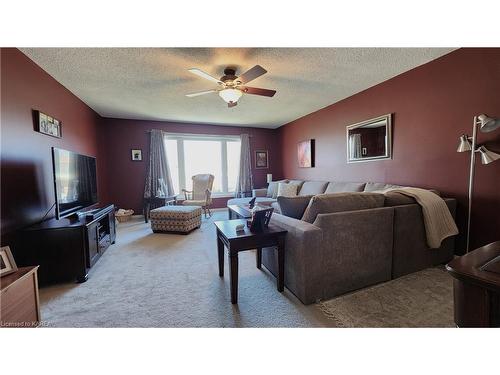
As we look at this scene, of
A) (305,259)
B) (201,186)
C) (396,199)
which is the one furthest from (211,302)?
(201,186)

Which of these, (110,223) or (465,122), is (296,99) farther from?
(110,223)

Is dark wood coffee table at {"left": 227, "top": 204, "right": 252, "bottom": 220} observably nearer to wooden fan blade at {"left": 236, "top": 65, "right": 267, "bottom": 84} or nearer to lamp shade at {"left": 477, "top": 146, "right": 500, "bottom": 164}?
wooden fan blade at {"left": 236, "top": 65, "right": 267, "bottom": 84}

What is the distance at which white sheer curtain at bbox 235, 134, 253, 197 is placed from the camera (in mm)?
5879

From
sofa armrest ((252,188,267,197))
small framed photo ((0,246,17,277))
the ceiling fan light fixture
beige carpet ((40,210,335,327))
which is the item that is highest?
the ceiling fan light fixture

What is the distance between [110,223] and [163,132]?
2737 mm

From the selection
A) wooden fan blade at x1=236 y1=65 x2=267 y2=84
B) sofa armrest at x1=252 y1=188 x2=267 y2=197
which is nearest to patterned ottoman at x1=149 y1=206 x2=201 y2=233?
sofa armrest at x1=252 y1=188 x2=267 y2=197

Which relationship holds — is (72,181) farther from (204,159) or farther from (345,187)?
(345,187)

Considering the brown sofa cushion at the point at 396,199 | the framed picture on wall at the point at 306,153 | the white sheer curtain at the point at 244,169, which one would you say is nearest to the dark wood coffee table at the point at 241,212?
the brown sofa cushion at the point at 396,199

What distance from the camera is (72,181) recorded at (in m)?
2.49

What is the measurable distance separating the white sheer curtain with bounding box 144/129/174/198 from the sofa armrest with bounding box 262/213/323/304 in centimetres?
414

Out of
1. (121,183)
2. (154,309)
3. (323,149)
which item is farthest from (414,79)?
(121,183)

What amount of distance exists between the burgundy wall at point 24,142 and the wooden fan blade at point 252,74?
2.15m

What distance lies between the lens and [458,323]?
82 cm
